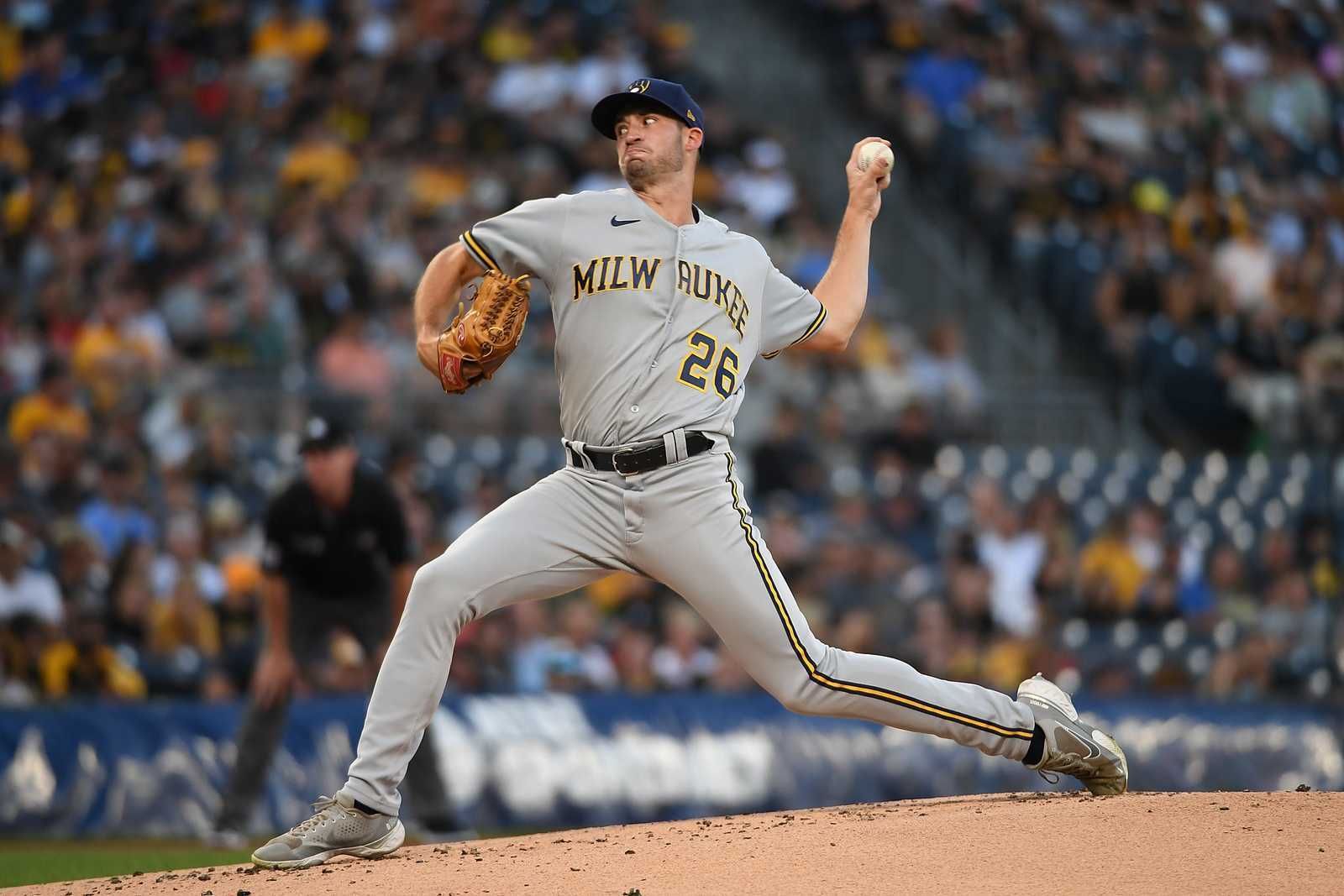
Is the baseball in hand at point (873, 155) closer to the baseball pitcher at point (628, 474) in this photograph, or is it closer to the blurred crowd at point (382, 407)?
the baseball pitcher at point (628, 474)

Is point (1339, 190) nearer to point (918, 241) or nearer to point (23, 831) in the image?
point (918, 241)

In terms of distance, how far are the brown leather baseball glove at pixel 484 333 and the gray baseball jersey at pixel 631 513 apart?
88 mm

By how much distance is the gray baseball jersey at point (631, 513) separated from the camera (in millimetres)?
4613

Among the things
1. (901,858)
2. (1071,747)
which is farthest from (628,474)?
(1071,747)

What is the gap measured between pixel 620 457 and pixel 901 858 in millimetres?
1242

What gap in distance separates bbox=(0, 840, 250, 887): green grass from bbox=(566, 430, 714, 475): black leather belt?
7.32 feet

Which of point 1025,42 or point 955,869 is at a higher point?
point 1025,42

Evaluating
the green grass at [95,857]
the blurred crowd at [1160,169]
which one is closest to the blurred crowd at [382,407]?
the blurred crowd at [1160,169]

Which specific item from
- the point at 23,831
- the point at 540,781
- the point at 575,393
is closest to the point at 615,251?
the point at 575,393

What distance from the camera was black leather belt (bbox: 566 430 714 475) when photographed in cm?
462

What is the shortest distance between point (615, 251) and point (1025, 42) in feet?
36.7

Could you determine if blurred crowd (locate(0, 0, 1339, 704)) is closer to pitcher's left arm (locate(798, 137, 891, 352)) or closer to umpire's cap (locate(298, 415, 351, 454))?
umpire's cap (locate(298, 415, 351, 454))

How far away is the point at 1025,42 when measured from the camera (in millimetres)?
15047

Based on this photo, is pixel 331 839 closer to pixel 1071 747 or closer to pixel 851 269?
pixel 1071 747
